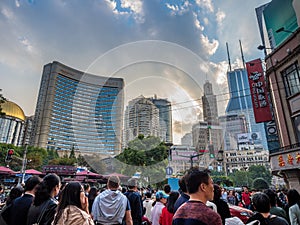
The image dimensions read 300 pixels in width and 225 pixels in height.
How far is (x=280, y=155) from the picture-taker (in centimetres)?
1121

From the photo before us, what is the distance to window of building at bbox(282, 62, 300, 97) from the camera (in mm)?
11758

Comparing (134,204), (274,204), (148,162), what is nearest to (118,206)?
(134,204)

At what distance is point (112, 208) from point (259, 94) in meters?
14.4

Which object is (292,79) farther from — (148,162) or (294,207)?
(148,162)

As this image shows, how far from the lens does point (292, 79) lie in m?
12.2

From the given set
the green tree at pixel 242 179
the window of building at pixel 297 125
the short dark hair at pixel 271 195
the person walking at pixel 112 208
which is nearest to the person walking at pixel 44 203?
the person walking at pixel 112 208

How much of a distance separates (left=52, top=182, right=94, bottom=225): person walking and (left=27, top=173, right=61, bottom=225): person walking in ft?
1.38

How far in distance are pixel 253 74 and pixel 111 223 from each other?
15096mm

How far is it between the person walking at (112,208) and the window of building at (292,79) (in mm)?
13018

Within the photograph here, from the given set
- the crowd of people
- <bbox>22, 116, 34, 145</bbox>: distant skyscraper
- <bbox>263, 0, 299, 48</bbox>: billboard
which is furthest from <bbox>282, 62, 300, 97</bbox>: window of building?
<bbox>22, 116, 34, 145</bbox>: distant skyscraper

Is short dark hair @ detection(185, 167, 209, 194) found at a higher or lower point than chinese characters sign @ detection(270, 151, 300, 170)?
lower

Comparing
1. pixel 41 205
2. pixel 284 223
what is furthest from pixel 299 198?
pixel 41 205

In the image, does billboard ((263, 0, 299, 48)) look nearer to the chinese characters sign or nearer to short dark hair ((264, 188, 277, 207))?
the chinese characters sign

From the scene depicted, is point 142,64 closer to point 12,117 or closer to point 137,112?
point 137,112
